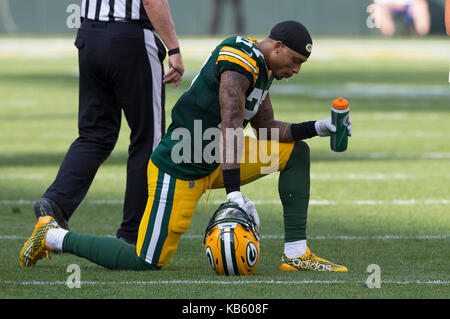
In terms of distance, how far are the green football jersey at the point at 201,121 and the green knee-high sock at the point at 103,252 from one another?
496 millimetres

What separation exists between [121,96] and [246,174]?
979 mm

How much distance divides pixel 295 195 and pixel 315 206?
240 centimetres

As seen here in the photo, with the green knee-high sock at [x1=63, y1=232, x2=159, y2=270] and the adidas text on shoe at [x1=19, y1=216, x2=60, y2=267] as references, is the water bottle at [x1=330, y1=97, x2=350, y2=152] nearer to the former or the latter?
the green knee-high sock at [x1=63, y1=232, x2=159, y2=270]

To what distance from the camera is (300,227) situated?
5754 millimetres

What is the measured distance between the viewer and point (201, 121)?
5.69 meters

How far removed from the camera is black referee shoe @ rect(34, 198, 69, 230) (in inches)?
237

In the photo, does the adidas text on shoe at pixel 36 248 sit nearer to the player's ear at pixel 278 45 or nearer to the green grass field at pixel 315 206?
the green grass field at pixel 315 206

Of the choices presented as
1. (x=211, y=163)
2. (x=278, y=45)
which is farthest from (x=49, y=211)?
(x=278, y=45)

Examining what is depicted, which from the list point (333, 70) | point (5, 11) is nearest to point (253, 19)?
point (5, 11)

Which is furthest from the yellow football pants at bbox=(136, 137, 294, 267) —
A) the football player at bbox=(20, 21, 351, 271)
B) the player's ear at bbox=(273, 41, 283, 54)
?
the player's ear at bbox=(273, 41, 283, 54)

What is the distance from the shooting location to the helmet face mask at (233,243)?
17.7ft

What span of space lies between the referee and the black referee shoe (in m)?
0.01

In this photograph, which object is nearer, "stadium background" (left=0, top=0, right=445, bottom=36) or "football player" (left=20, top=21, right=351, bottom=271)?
"football player" (left=20, top=21, right=351, bottom=271)
